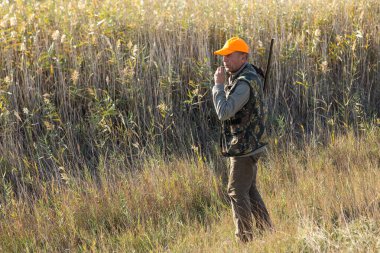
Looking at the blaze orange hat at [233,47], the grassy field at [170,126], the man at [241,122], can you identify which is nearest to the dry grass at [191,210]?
the grassy field at [170,126]

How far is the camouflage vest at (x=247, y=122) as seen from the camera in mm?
4172

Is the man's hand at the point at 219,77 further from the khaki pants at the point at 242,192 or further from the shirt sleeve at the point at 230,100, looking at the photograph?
the khaki pants at the point at 242,192

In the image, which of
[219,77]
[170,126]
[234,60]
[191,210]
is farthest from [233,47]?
[170,126]

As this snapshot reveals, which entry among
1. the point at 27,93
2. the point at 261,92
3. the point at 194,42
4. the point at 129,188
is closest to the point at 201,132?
the point at 194,42

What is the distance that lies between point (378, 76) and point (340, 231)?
3851 mm

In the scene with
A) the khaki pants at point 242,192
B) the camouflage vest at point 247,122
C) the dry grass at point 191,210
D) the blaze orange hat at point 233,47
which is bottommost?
the dry grass at point 191,210

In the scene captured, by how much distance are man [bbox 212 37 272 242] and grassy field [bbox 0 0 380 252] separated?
1.00 ft

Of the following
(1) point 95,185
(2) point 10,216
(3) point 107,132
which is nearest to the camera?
(2) point 10,216

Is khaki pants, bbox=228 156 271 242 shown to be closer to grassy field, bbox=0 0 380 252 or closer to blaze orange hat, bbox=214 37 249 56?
grassy field, bbox=0 0 380 252

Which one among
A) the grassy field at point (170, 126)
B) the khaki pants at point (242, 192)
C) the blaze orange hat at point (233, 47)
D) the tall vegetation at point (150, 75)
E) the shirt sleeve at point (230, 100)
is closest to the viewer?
the shirt sleeve at point (230, 100)

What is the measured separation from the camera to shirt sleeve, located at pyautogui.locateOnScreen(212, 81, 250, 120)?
4.03m

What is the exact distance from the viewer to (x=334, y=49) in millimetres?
7219

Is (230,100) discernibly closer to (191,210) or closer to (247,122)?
(247,122)

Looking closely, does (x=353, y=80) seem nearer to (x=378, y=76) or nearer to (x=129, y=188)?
(x=378, y=76)
